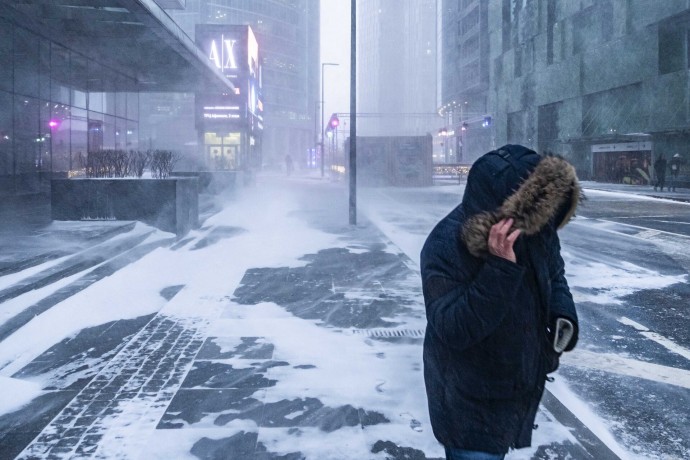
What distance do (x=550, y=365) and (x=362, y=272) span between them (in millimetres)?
8365

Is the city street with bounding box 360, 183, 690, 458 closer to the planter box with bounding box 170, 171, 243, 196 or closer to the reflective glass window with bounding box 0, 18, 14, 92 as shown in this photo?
the planter box with bounding box 170, 171, 243, 196

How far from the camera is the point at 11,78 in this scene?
20.0 meters

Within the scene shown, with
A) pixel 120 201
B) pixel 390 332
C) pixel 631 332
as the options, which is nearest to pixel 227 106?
pixel 120 201

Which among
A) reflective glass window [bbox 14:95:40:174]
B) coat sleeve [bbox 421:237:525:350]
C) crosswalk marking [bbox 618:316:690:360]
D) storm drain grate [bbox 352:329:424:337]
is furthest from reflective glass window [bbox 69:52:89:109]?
coat sleeve [bbox 421:237:525:350]

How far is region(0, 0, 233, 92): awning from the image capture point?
16.8m

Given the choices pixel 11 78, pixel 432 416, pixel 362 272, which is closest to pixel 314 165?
pixel 11 78

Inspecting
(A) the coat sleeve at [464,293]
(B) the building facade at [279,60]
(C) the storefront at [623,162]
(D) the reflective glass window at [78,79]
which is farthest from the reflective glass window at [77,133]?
(B) the building facade at [279,60]

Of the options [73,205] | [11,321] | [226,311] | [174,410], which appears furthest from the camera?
[73,205]

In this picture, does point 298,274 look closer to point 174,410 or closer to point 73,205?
point 174,410

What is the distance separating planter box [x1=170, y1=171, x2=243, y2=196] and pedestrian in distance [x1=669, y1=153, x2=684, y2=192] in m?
22.2

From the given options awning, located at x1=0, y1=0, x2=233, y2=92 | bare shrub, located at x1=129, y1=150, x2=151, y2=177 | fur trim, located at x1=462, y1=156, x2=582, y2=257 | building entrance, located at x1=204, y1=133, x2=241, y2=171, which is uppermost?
awning, located at x1=0, y1=0, x2=233, y2=92

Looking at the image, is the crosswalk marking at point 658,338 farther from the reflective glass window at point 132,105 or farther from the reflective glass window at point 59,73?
the reflective glass window at point 132,105

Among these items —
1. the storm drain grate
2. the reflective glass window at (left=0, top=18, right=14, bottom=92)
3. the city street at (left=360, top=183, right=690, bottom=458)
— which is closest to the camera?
the city street at (left=360, top=183, right=690, bottom=458)

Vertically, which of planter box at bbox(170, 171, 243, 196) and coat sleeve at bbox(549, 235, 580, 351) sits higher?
planter box at bbox(170, 171, 243, 196)
